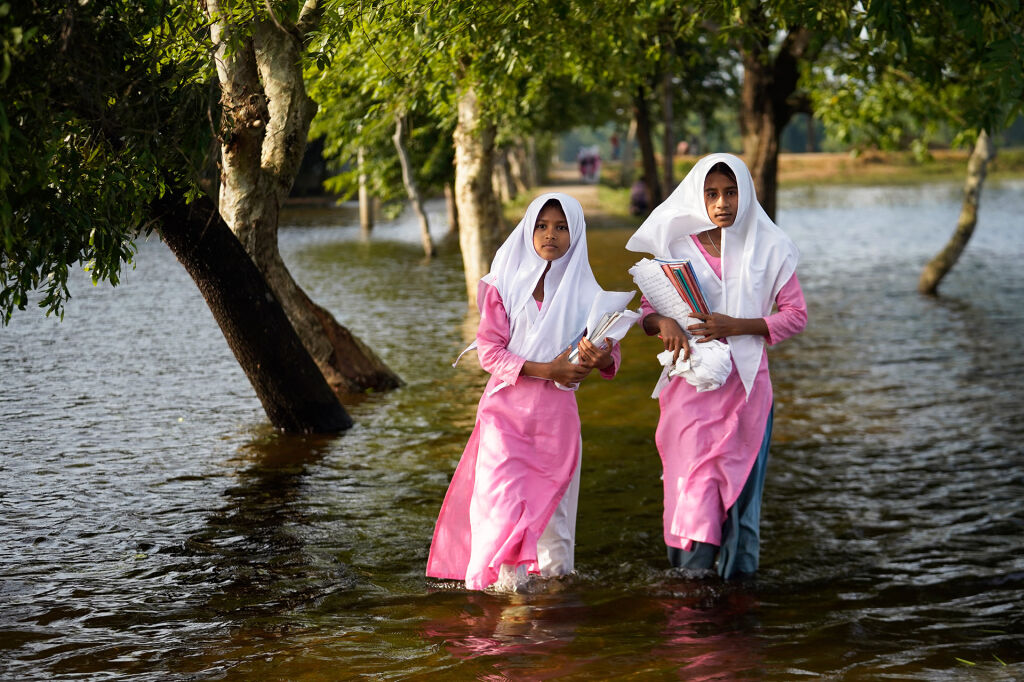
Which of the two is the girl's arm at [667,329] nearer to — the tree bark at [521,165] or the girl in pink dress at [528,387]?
the girl in pink dress at [528,387]

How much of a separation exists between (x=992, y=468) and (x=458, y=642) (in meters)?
5.02

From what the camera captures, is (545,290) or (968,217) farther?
(968,217)

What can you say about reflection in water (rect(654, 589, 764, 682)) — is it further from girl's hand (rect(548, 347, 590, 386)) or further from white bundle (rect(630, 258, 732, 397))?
girl's hand (rect(548, 347, 590, 386))

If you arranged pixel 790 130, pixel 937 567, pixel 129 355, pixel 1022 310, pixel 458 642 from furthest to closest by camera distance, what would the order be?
pixel 790 130
pixel 1022 310
pixel 129 355
pixel 937 567
pixel 458 642

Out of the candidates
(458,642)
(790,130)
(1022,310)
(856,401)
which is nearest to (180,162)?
(458,642)

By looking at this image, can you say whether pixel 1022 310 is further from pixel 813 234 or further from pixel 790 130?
pixel 790 130

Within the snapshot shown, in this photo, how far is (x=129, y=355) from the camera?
13.2m

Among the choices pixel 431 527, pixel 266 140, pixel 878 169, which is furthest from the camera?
pixel 878 169

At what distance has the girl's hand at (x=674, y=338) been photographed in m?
5.39

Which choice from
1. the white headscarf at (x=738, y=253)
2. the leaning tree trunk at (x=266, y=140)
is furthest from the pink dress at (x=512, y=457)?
the leaning tree trunk at (x=266, y=140)

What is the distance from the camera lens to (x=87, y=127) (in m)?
5.34

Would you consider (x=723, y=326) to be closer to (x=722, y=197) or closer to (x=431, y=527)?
(x=722, y=197)

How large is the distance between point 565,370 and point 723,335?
2.41ft

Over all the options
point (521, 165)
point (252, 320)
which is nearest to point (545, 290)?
point (252, 320)
